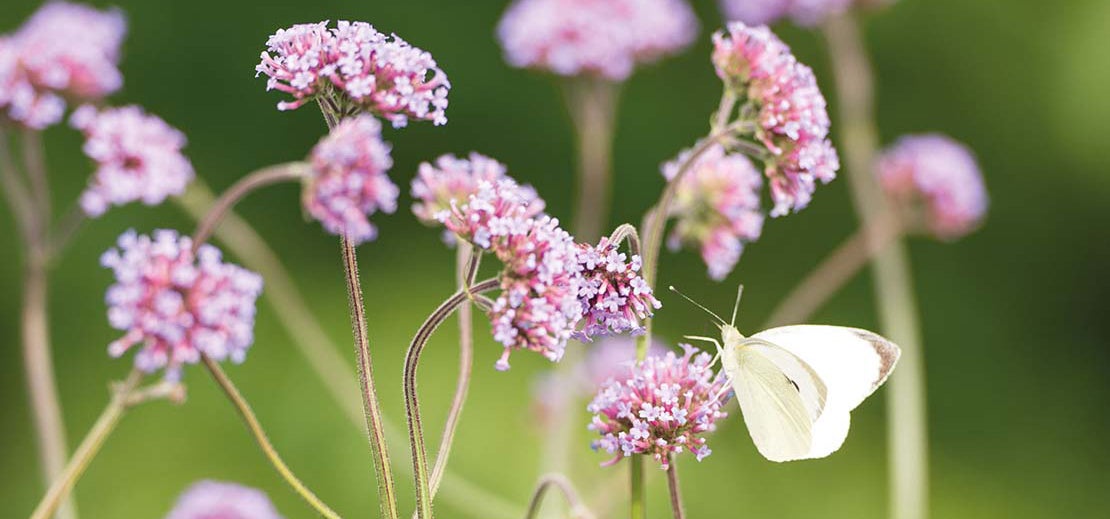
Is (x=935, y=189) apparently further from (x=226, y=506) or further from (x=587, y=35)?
(x=226, y=506)

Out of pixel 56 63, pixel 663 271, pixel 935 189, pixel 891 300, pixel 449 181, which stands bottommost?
pixel 449 181

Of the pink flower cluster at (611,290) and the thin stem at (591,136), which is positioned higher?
the thin stem at (591,136)

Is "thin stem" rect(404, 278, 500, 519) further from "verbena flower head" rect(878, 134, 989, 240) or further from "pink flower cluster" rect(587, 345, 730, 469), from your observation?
"verbena flower head" rect(878, 134, 989, 240)

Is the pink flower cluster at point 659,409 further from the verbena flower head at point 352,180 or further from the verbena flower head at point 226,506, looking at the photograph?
the verbena flower head at point 226,506

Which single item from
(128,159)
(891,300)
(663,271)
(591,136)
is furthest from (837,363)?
(663,271)

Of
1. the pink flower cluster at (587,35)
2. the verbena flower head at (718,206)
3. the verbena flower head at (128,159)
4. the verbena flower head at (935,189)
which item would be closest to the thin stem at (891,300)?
the verbena flower head at (935,189)

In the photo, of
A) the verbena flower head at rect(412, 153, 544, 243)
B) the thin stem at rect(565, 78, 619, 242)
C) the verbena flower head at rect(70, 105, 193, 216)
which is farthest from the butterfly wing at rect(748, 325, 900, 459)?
the thin stem at rect(565, 78, 619, 242)

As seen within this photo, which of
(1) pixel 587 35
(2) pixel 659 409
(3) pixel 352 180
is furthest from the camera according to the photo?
(1) pixel 587 35
